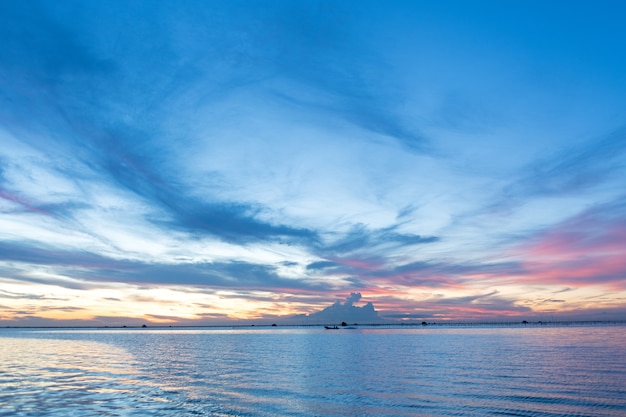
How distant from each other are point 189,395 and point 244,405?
7.32m

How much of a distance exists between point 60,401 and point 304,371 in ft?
105

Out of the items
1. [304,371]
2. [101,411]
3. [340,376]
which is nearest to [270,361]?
[304,371]

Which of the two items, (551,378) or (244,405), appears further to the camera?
(551,378)

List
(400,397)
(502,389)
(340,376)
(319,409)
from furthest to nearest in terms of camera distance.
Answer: (340,376) < (502,389) < (400,397) < (319,409)

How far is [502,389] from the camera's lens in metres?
43.6

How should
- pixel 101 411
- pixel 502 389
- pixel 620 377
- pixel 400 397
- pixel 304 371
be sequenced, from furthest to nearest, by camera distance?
pixel 304 371
pixel 620 377
pixel 502 389
pixel 400 397
pixel 101 411

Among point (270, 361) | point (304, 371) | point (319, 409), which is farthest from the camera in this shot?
point (270, 361)

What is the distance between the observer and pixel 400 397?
1587 inches

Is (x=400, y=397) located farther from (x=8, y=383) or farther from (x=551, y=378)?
(x=8, y=383)

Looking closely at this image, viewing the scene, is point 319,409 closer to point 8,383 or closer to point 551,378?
point 551,378

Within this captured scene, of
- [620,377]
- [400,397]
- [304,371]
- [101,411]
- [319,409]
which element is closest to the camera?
[101,411]

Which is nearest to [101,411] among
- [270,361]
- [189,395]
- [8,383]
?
[189,395]

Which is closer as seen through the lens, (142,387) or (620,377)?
(142,387)

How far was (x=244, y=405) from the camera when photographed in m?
37.1
